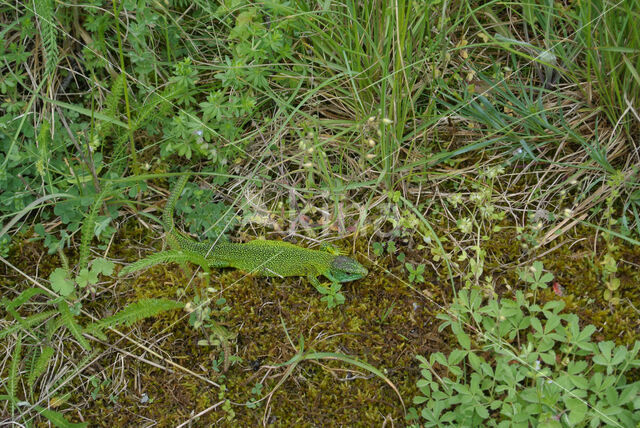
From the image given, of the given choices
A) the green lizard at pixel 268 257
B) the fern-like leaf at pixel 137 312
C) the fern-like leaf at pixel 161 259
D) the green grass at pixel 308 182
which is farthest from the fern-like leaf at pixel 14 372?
the green lizard at pixel 268 257

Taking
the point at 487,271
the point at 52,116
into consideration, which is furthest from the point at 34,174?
the point at 487,271

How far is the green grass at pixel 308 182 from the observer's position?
10.0 feet

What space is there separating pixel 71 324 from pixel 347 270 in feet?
5.24

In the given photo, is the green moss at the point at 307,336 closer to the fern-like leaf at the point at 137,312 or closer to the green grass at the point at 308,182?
the green grass at the point at 308,182

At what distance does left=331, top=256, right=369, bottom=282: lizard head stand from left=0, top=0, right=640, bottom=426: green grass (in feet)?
0.36

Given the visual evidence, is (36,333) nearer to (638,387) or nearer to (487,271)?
(487,271)

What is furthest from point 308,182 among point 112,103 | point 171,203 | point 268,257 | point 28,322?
point 28,322

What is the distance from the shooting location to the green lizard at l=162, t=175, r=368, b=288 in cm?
328

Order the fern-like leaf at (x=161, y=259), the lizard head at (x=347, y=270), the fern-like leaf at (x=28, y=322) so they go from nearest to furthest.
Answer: the fern-like leaf at (x=161, y=259) < the fern-like leaf at (x=28, y=322) < the lizard head at (x=347, y=270)

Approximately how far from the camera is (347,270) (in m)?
3.24

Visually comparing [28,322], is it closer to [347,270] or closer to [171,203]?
[171,203]

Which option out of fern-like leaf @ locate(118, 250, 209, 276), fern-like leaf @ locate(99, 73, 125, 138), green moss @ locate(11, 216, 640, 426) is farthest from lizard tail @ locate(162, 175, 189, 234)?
fern-like leaf @ locate(99, 73, 125, 138)

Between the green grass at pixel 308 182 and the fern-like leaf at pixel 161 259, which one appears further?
the green grass at pixel 308 182

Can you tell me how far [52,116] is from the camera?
3662 mm
